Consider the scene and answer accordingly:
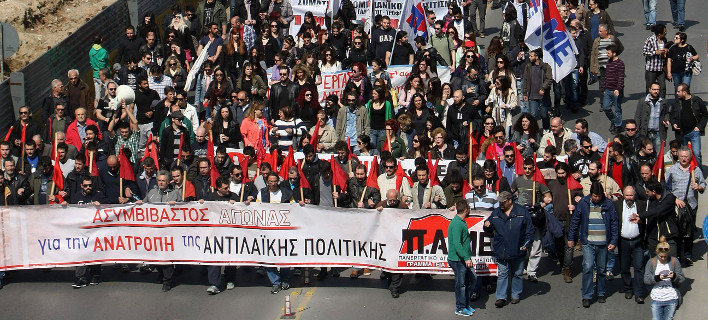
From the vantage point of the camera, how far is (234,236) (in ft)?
58.8

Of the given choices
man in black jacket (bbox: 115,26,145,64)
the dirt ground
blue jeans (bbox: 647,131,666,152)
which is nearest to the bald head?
blue jeans (bbox: 647,131,666,152)

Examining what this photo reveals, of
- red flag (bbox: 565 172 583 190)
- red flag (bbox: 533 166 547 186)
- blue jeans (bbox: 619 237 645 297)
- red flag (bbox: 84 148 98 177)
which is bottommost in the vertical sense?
blue jeans (bbox: 619 237 645 297)

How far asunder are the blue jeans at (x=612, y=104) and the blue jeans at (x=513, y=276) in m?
6.85

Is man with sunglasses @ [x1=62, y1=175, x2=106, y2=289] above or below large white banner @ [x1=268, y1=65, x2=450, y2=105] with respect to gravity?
below

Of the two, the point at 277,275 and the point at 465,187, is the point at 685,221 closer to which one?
the point at 465,187

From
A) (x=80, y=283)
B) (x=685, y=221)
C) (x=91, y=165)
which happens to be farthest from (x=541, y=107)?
(x=80, y=283)

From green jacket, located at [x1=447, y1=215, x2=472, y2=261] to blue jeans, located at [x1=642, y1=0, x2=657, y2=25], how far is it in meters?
14.3

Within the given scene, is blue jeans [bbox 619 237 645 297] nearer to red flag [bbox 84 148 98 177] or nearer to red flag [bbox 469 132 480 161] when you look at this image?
red flag [bbox 469 132 480 161]

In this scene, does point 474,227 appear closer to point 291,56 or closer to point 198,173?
point 198,173

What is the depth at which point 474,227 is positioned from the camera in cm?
1725

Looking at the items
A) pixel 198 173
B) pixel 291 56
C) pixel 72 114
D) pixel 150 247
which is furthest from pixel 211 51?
pixel 150 247

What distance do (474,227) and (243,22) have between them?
11510mm

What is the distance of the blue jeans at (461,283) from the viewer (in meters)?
16.7

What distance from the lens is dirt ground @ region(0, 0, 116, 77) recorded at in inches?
1175
